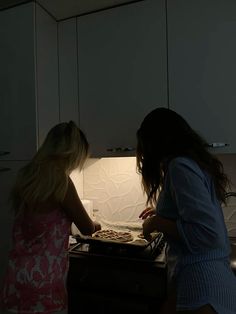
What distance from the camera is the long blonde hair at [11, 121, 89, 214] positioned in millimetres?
1027

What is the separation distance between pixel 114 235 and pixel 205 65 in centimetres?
94

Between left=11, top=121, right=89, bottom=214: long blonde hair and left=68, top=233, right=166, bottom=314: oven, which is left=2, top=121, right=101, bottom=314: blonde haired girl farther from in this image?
left=68, top=233, right=166, bottom=314: oven

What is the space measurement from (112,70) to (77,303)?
1.18 m

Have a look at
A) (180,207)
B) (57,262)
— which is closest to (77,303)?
(57,262)

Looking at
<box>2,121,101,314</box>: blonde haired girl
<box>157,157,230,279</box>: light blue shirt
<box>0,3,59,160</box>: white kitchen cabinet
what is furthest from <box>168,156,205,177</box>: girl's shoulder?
<box>0,3,59,160</box>: white kitchen cabinet

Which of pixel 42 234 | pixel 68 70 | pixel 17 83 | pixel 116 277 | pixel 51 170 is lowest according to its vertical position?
pixel 116 277

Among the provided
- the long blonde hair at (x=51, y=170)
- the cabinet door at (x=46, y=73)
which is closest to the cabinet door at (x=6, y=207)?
the cabinet door at (x=46, y=73)

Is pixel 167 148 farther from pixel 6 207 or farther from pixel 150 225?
pixel 6 207

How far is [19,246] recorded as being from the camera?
1.08 meters

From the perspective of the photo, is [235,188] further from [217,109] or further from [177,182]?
[177,182]

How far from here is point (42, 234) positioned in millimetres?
1062

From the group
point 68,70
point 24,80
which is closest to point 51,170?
point 24,80

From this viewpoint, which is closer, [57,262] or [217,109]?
[57,262]

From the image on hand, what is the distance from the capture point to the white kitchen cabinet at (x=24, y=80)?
1395 mm
